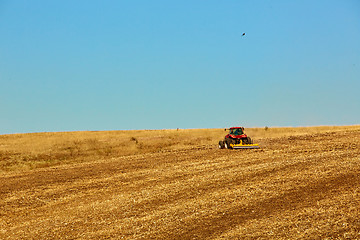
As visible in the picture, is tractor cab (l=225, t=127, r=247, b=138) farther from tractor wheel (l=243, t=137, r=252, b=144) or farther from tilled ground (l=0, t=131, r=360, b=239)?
tilled ground (l=0, t=131, r=360, b=239)

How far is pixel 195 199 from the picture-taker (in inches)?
617

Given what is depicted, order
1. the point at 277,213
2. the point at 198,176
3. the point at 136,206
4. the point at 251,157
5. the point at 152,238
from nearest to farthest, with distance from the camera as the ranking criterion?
the point at 152,238 < the point at 277,213 < the point at 136,206 < the point at 198,176 < the point at 251,157

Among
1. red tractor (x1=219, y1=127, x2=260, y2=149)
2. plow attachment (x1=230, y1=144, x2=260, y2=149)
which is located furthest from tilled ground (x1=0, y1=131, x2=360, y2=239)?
red tractor (x1=219, y1=127, x2=260, y2=149)

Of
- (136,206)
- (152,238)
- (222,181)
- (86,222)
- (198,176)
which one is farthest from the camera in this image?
(198,176)

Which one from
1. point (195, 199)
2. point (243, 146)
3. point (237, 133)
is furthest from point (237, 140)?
point (195, 199)

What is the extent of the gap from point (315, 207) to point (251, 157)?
33.3 ft

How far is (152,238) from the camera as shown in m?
12.3

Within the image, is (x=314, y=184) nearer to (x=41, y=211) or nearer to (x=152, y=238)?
(x=152, y=238)

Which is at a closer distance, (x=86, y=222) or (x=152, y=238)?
(x=152, y=238)

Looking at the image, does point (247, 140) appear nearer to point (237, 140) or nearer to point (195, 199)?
point (237, 140)

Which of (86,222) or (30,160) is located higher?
(30,160)

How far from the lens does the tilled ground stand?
1253 centimetres

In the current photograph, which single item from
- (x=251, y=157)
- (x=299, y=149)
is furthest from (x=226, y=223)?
(x=299, y=149)

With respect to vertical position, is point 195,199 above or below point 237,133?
below
